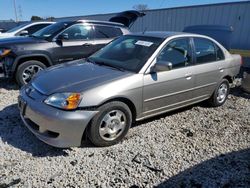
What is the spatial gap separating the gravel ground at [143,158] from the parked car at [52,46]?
1604 mm

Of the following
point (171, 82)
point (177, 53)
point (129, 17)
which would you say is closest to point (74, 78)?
point (171, 82)

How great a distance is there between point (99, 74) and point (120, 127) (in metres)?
0.84

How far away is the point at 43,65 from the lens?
5910 millimetres

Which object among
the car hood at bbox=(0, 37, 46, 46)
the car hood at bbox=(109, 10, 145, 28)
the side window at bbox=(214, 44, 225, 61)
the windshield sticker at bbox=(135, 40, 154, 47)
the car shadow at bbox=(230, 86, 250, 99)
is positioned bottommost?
the car shadow at bbox=(230, 86, 250, 99)

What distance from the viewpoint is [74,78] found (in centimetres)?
345

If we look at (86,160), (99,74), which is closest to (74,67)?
(99,74)

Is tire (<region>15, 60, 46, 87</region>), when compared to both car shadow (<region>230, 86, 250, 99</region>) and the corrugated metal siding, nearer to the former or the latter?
car shadow (<region>230, 86, 250, 99</region>)

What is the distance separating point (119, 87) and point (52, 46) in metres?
3.32

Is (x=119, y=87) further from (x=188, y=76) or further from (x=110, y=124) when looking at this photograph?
(x=188, y=76)

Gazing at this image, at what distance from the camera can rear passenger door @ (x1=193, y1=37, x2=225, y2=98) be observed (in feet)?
14.7

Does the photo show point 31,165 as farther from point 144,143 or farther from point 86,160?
point 144,143

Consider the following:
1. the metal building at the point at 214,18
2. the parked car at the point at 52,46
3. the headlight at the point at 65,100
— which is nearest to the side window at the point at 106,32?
the parked car at the point at 52,46

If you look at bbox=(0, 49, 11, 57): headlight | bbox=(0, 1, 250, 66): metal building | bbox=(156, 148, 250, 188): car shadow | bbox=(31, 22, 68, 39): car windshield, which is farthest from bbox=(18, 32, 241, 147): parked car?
bbox=(0, 1, 250, 66): metal building

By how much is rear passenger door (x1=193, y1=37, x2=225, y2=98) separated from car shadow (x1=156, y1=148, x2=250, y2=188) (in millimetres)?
1595
